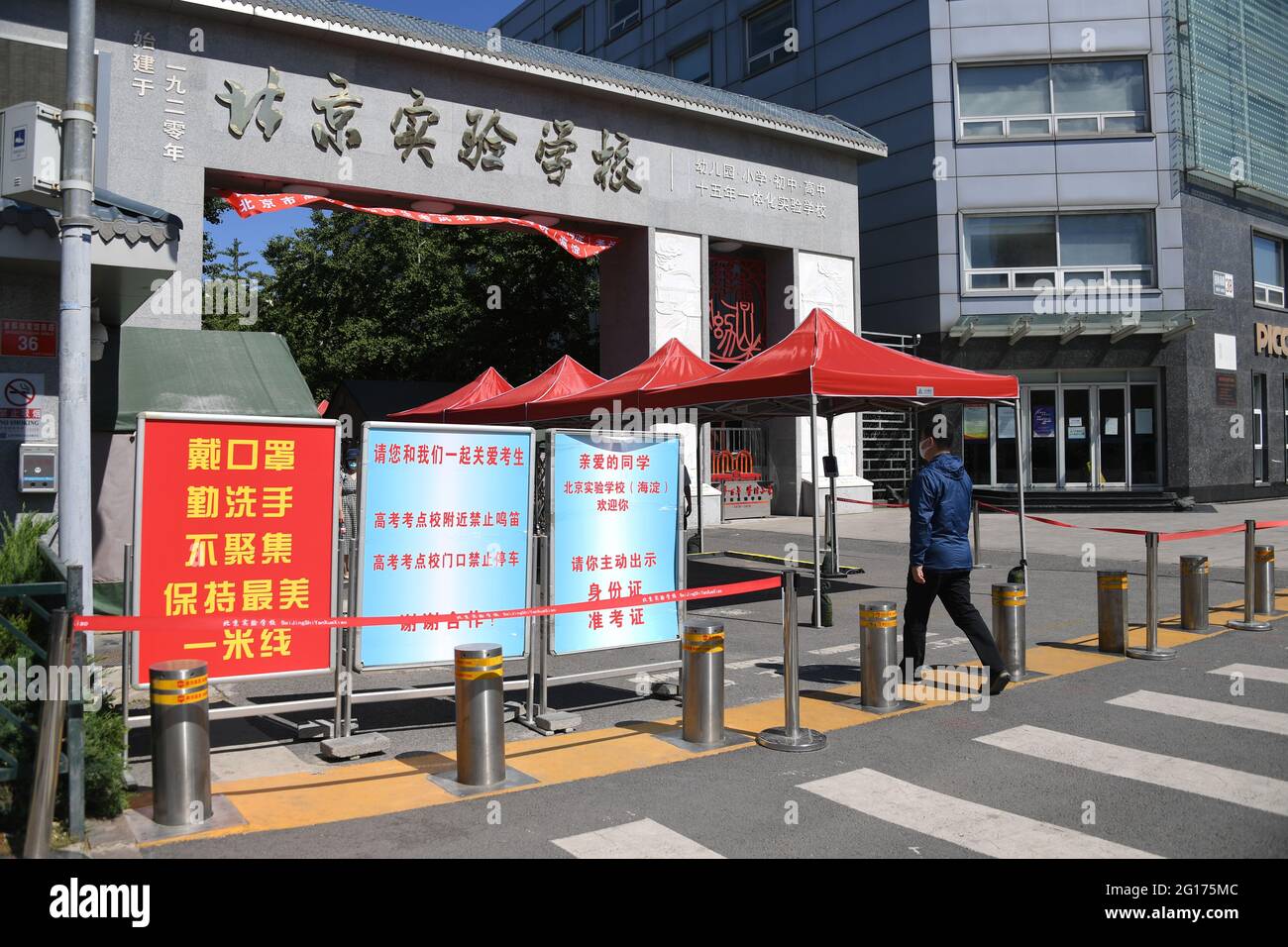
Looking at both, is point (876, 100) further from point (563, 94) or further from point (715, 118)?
point (563, 94)

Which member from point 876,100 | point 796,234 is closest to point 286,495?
point 796,234

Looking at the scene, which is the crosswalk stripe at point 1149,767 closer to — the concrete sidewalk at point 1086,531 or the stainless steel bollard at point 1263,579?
the stainless steel bollard at point 1263,579

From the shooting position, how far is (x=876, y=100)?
2736 centimetres

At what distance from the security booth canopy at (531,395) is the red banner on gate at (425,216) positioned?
3.62m

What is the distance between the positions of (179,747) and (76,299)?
3.00 meters

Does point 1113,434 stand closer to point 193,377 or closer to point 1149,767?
point 1149,767

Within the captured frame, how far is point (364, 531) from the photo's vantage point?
6367 millimetres

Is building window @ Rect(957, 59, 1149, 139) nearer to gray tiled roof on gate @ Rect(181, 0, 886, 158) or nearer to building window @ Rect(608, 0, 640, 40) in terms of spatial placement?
gray tiled roof on gate @ Rect(181, 0, 886, 158)

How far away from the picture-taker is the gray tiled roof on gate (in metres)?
17.1

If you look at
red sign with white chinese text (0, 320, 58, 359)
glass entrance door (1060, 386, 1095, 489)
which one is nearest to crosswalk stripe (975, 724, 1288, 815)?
red sign with white chinese text (0, 320, 58, 359)

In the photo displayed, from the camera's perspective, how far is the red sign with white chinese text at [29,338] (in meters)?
8.71

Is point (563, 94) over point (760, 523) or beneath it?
over

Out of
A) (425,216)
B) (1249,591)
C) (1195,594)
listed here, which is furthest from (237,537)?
A: (425,216)
